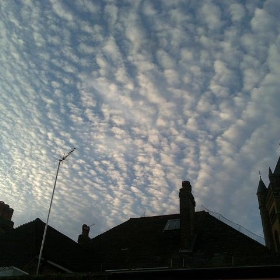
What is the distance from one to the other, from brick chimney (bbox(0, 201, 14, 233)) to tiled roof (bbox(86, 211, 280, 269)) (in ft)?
28.2

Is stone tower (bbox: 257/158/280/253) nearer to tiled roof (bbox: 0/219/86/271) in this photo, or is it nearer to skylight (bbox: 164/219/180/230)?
skylight (bbox: 164/219/180/230)

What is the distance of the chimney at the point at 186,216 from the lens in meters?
22.6

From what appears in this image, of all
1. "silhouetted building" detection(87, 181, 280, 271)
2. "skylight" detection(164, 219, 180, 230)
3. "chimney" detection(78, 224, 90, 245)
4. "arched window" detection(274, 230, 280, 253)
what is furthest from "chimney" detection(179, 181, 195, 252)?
"arched window" detection(274, 230, 280, 253)

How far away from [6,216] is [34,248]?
11841 millimetres

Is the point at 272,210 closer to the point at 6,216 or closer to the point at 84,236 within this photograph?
the point at 84,236

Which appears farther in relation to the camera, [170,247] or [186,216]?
[170,247]

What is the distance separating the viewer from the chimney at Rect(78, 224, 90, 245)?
29812 millimetres

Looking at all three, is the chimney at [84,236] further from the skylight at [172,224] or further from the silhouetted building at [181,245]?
the skylight at [172,224]

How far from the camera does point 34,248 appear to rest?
21.3 m

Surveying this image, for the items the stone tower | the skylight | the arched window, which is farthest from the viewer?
the stone tower

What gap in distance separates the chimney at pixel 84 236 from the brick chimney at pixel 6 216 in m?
7.07

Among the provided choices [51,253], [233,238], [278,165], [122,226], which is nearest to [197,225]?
[233,238]

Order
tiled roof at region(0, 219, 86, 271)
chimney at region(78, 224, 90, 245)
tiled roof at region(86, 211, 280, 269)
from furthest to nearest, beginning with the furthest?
chimney at region(78, 224, 90, 245)
tiled roof at region(86, 211, 280, 269)
tiled roof at region(0, 219, 86, 271)

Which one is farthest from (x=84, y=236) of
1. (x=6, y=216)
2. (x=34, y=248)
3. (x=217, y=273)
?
(x=217, y=273)
